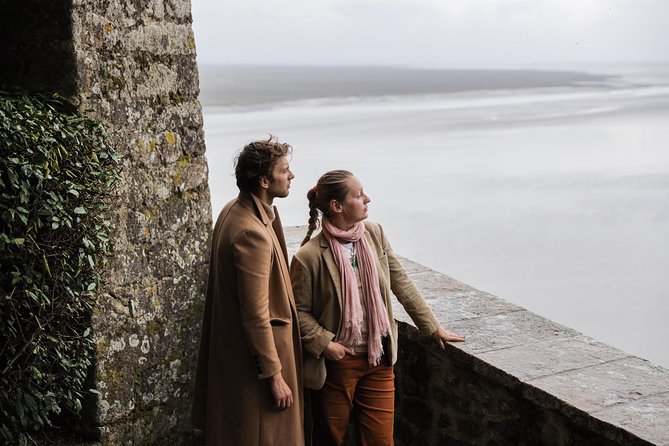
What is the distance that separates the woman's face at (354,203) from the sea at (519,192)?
1.71m

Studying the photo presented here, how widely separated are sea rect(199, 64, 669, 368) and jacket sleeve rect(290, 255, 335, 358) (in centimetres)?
170

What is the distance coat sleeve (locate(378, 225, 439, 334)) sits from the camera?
4000mm

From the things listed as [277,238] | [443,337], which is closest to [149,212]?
[277,238]

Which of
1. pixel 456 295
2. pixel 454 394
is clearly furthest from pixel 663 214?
pixel 454 394

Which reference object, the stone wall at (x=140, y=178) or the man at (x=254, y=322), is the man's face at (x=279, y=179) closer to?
the man at (x=254, y=322)

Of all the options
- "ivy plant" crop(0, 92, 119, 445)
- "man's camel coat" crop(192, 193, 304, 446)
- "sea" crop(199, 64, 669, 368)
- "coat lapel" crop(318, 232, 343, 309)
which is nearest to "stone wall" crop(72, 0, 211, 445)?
"ivy plant" crop(0, 92, 119, 445)

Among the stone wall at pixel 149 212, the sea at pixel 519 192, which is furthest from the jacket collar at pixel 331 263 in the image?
the sea at pixel 519 192

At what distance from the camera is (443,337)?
4176 millimetres

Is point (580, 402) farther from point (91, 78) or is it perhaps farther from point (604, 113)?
point (604, 113)

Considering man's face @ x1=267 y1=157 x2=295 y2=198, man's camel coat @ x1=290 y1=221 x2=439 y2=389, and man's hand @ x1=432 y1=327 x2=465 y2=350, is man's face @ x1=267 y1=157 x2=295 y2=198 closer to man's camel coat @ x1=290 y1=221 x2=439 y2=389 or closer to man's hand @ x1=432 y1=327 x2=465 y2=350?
man's camel coat @ x1=290 y1=221 x2=439 y2=389

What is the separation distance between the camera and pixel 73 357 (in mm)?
3613

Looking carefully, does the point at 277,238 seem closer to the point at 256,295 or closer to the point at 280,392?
the point at 256,295

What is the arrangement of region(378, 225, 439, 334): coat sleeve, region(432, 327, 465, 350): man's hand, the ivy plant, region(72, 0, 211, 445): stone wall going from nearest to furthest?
the ivy plant < region(72, 0, 211, 445): stone wall < region(378, 225, 439, 334): coat sleeve < region(432, 327, 465, 350): man's hand

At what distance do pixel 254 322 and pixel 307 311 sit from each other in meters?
0.40
